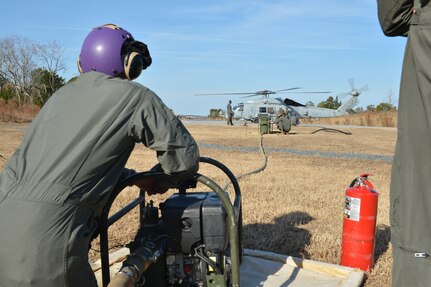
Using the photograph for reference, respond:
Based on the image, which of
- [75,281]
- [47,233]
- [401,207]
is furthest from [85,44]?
[401,207]

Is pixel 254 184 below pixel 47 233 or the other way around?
below

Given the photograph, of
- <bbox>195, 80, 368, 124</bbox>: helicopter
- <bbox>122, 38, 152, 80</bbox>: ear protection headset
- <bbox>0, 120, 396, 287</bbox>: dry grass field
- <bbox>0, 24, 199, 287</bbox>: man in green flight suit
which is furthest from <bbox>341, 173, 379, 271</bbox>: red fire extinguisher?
<bbox>195, 80, 368, 124</bbox>: helicopter

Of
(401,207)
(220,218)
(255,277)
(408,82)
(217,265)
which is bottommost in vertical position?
(255,277)

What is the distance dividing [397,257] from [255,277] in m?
2.01

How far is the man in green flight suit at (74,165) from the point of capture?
180 centimetres

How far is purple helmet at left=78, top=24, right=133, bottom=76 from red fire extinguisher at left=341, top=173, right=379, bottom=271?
225 cm

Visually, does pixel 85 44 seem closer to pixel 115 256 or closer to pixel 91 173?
pixel 91 173

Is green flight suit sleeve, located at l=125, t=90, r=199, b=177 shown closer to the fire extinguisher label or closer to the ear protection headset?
the ear protection headset

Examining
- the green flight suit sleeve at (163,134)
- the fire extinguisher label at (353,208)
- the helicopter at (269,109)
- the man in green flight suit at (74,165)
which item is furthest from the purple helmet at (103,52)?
the helicopter at (269,109)

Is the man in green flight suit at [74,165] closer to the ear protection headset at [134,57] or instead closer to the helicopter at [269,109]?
the ear protection headset at [134,57]

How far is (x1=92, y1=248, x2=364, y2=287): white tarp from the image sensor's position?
135 inches

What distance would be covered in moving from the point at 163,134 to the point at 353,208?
2.14 metres

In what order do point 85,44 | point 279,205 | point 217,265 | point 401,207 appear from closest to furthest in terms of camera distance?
1. point 401,207
2. point 85,44
3. point 217,265
4. point 279,205

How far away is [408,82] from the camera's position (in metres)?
1.68
